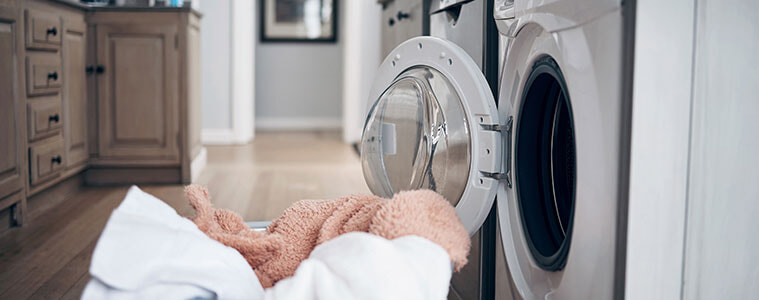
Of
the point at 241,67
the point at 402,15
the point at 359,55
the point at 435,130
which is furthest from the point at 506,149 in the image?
the point at 359,55

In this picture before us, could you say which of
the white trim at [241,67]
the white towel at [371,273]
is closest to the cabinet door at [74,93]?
the white trim at [241,67]

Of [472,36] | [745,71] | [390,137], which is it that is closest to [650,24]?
[745,71]

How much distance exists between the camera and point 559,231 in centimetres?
105

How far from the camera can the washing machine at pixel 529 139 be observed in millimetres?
768

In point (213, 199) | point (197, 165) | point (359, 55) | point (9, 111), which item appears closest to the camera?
point (9, 111)

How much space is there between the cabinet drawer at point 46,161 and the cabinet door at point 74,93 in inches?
4.0

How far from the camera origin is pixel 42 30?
7.53 feet

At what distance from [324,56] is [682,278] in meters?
5.58

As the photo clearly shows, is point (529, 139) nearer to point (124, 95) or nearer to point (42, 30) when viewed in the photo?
point (42, 30)

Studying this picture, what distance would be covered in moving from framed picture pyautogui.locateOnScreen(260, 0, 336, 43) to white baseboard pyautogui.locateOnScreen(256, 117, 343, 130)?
694mm

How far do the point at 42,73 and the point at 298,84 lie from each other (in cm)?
396

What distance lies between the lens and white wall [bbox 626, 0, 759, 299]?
2.40ft

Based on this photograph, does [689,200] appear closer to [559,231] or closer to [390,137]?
[559,231]

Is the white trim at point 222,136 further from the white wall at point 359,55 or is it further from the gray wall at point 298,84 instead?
the gray wall at point 298,84
